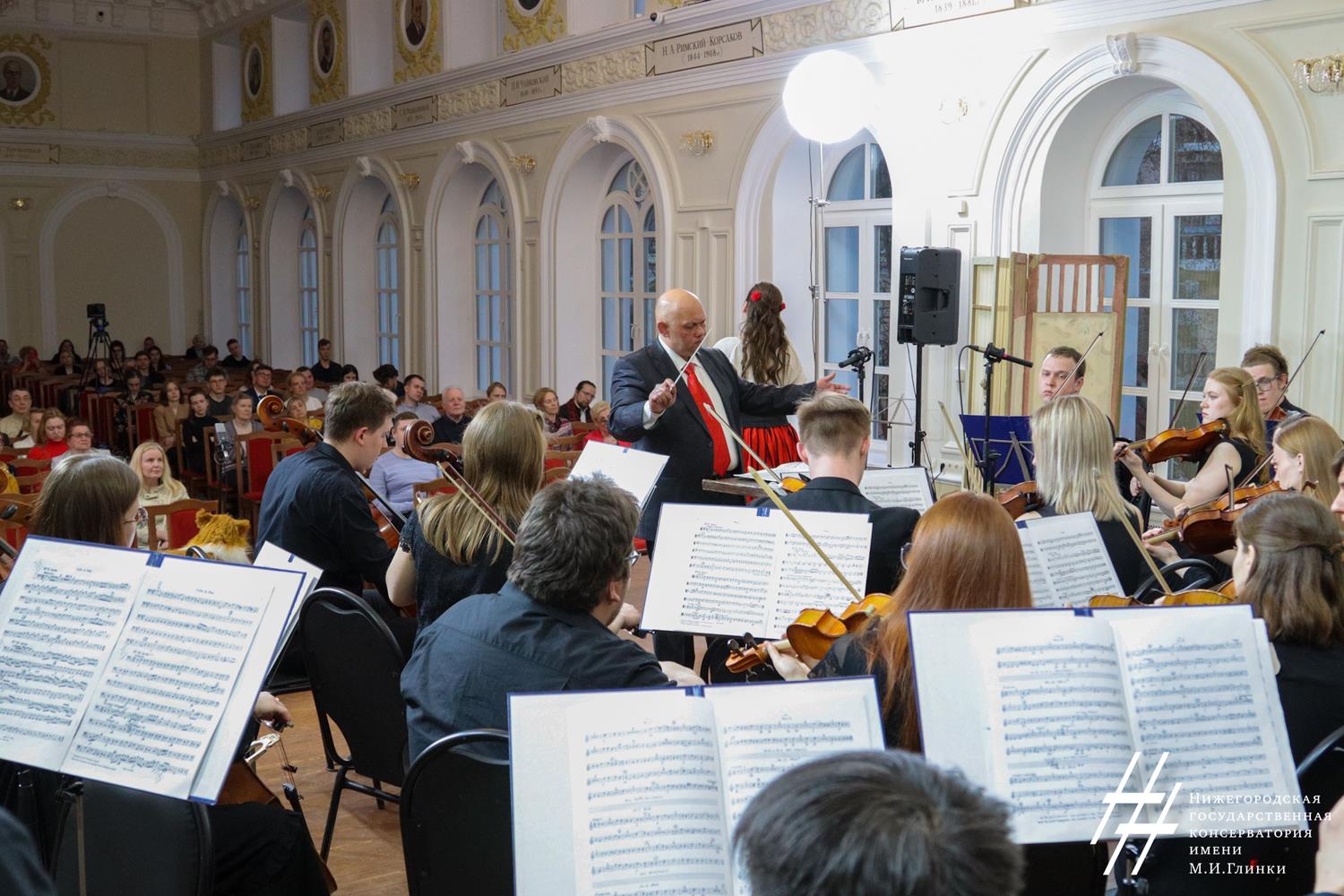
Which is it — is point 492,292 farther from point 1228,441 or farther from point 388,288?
point 1228,441

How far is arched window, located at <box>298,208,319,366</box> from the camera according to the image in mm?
16422

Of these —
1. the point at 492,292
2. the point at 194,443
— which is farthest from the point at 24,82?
the point at 194,443

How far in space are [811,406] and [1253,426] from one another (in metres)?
2.27

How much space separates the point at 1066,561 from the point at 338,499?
2129 millimetres

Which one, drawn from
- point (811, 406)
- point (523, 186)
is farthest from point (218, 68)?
point (811, 406)

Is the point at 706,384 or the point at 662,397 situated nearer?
the point at 662,397

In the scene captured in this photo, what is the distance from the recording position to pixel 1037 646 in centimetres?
195

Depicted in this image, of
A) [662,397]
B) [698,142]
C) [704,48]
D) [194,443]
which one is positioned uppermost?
[704,48]

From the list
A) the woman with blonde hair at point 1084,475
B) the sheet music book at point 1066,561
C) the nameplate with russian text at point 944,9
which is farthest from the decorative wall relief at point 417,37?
the sheet music book at point 1066,561

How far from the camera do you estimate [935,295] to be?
291 inches

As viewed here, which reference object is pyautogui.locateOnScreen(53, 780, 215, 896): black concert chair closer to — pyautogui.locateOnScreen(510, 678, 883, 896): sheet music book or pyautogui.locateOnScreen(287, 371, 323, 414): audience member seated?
pyautogui.locateOnScreen(510, 678, 883, 896): sheet music book

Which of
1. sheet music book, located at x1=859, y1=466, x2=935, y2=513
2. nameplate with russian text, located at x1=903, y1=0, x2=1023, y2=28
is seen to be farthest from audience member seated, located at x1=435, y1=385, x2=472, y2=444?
sheet music book, located at x1=859, y1=466, x2=935, y2=513

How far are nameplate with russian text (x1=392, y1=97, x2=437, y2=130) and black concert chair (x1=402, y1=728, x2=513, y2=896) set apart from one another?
11287mm

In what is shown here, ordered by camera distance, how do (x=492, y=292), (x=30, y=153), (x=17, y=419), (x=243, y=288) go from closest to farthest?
(x=17, y=419) < (x=492, y=292) < (x=30, y=153) < (x=243, y=288)
